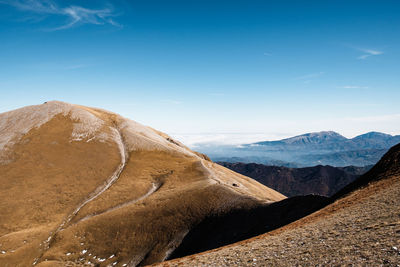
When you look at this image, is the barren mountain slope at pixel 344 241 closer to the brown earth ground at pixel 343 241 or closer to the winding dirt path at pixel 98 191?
the brown earth ground at pixel 343 241

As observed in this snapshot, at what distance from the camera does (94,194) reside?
80688 mm

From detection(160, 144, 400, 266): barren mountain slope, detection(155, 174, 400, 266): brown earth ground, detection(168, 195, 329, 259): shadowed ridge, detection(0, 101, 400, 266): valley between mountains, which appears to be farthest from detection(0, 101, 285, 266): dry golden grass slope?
detection(155, 174, 400, 266): brown earth ground

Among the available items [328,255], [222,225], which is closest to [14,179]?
[222,225]

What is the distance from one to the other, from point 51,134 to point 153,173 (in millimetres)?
62104

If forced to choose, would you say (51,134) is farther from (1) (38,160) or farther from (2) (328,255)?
(2) (328,255)

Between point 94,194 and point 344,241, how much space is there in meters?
80.3

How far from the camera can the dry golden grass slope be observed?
174ft

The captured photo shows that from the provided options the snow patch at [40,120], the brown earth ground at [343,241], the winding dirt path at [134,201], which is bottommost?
the winding dirt path at [134,201]

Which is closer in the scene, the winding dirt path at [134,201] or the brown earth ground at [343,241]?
the brown earth ground at [343,241]

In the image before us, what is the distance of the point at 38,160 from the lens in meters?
96.2

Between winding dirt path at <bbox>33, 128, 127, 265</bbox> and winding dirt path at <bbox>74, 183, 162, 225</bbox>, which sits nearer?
winding dirt path at <bbox>33, 128, 127, 265</bbox>

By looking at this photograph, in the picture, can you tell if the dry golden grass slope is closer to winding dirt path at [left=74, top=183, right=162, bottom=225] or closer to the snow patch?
winding dirt path at [left=74, top=183, right=162, bottom=225]

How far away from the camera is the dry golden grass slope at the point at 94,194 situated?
174 ft

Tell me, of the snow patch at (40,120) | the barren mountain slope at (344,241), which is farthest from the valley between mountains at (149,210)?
the snow patch at (40,120)
